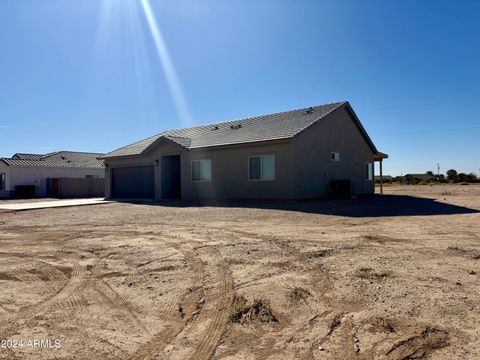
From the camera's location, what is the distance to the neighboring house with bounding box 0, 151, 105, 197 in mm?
33562

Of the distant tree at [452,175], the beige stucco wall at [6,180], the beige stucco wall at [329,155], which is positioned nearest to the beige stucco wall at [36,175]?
the beige stucco wall at [6,180]

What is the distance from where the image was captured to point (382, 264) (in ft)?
18.9

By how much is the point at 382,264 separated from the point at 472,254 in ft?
5.71

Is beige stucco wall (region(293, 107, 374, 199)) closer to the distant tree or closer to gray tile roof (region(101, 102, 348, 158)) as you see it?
gray tile roof (region(101, 102, 348, 158))

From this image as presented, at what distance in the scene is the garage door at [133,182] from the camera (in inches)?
989

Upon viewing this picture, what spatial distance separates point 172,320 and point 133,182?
23114 mm

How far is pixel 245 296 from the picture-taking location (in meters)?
4.53

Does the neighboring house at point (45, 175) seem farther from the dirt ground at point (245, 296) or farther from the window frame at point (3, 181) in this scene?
the dirt ground at point (245, 296)

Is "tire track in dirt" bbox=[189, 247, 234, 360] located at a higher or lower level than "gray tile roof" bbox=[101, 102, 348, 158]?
lower

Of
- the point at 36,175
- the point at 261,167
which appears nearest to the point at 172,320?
the point at 261,167

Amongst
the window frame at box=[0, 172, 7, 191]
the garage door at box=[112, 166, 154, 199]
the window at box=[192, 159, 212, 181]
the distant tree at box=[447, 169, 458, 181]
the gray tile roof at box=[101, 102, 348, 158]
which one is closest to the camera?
the gray tile roof at box=[101, 102, 348, 158]

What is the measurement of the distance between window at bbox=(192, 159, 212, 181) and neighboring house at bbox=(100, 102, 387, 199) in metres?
0.06

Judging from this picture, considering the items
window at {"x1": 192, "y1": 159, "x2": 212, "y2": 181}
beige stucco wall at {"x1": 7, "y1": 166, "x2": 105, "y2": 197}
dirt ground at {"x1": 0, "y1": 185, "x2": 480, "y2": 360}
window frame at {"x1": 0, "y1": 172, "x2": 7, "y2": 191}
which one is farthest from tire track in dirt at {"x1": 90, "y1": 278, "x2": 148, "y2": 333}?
window frame at {"x1": 0, "y1": 172, "x2": 7, "y2": 191}

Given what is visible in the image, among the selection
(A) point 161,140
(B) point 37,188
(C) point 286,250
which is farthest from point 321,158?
(B) point 37,188
